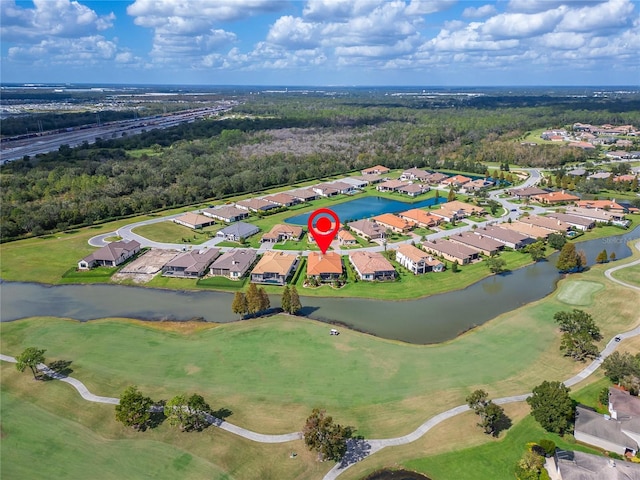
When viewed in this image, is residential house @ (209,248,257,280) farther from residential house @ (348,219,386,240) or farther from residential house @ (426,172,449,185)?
residential house @ (426,172,449,185)

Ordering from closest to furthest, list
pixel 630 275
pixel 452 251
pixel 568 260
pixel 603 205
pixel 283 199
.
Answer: pixel 630 275 < pixel 568 260 < pixel 452 251 < pixel 603 205 < pixel 283 199

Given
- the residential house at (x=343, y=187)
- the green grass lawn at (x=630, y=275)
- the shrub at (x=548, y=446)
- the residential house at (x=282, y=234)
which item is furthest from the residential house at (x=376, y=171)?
the shrub at (x=548, y=446)

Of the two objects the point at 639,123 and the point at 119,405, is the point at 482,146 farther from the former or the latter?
the point at 119,405

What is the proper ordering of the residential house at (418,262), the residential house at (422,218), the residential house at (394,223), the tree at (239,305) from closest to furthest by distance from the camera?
the tree at (239,305) → the residential house at (418,262) → the residential house at (394,223) → the residential house at (422,218)

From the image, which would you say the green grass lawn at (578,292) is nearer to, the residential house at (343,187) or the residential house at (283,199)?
the residential house at (283,199)

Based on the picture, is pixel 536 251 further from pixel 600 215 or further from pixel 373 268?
pixel 600 215

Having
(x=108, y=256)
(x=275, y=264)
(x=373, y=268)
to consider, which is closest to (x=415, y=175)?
(x=373, y=268)
